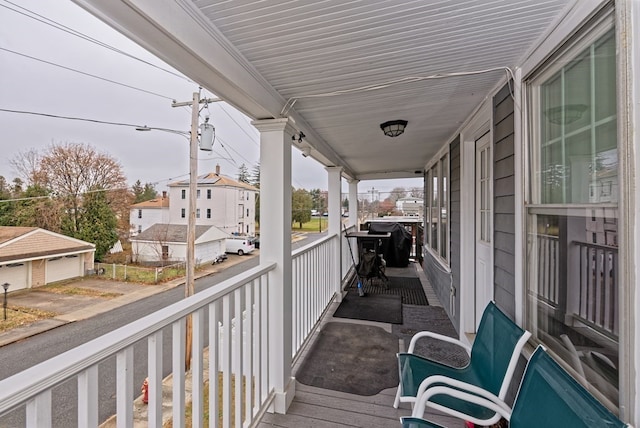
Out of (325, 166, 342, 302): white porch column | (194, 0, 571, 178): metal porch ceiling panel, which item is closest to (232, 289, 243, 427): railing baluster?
(194, 0, 571, 178): metal porch ceiling panel

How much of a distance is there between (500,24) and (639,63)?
0.63m

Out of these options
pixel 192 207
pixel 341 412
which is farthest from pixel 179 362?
pixel 341 412

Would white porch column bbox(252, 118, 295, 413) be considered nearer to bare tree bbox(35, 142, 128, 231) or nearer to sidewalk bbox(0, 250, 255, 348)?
sidewalk bbox(0, 250, 255, 348)

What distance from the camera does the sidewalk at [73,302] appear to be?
0.80m

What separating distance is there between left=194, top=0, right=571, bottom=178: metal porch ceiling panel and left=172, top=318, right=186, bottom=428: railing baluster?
137cm

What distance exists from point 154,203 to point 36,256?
1.91 feet

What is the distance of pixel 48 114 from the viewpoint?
3.01 feet

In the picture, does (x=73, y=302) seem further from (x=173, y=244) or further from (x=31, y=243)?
(x=173, y=244)

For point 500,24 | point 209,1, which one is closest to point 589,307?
point 500,24

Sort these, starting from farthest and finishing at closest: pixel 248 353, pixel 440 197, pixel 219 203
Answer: pixel 440 197
pixel 219 203
pixel 248 353

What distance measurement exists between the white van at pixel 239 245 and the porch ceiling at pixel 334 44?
Answer: 91cm

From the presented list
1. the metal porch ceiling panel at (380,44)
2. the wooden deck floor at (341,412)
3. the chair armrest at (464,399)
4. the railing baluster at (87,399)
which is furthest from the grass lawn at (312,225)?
the railing baluster at (87,399)

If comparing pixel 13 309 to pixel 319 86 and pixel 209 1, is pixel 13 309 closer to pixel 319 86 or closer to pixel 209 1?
pixel 209 1

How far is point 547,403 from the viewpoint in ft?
3.65
